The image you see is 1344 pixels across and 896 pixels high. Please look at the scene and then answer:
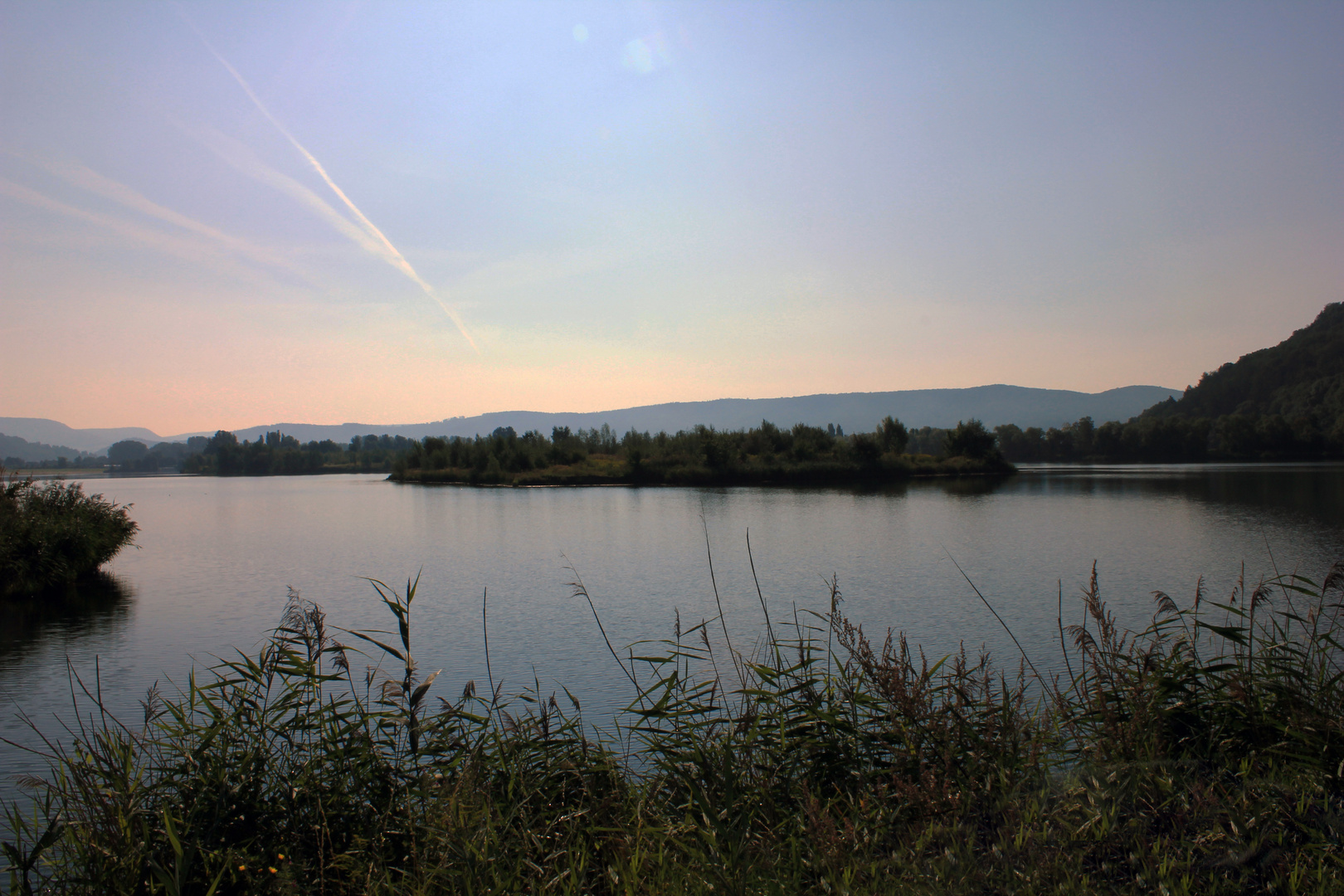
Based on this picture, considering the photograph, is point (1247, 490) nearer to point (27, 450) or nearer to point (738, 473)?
point (738, 473)

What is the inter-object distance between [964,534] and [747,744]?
17679mm

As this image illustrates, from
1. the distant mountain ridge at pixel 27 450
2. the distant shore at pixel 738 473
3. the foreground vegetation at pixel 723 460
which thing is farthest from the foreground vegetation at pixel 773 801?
the distant mountain ridge at pixel 27 450

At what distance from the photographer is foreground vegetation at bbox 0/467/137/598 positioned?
1347 cm

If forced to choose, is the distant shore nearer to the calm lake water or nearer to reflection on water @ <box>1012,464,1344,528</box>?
reflection on water @ <box>1012,464,1344,528</box>

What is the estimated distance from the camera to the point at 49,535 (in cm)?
1412

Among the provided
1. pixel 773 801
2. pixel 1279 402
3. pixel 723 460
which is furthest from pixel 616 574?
pixel 1279 402

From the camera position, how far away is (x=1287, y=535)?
16703 millimetres

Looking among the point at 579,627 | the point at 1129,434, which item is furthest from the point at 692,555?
the point at 1129,434

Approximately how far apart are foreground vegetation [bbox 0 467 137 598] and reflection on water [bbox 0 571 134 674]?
15.4 inches

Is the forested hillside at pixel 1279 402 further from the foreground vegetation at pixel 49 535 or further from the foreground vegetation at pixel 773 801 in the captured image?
the foreground vegetation at pixel 49 535

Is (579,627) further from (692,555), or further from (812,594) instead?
(692,555)

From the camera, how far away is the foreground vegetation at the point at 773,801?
237cm

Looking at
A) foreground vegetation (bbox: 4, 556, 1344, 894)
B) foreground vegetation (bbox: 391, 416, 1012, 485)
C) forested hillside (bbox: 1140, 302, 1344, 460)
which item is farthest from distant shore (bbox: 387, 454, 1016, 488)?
foreground vegetation (bbox: 4, 556, 1344, 894)

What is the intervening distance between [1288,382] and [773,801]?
353 feet
